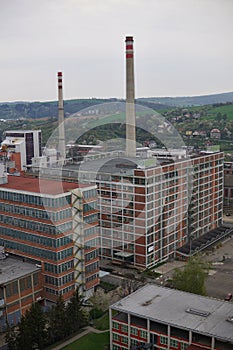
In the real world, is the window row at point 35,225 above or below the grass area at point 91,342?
above

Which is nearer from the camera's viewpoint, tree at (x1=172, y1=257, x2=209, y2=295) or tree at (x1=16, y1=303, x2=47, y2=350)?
tree at (x1=16, y1=303, x2=47, y2=350)

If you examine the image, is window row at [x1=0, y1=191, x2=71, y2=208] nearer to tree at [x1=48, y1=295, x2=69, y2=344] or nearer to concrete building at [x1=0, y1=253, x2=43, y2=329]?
concrete building at [x1=0, y1=253, x2=43, y2=329]

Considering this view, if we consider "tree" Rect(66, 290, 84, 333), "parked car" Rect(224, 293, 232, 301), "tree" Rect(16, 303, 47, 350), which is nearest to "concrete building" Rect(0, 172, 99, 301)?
"tree" Rect(66, 290, 84, 333)

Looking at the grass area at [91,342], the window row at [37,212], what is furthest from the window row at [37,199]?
the grass area at [91,342]

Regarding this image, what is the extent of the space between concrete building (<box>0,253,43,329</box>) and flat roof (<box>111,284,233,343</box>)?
291 inches

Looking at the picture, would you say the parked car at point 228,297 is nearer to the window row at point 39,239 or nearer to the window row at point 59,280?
the window row at point 59,280

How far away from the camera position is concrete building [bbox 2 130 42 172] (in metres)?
63.3

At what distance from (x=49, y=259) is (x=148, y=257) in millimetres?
10657

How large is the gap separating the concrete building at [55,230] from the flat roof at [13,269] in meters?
0.65

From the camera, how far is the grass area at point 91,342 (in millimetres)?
23594

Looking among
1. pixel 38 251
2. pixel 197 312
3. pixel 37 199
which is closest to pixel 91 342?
pixel 197 312

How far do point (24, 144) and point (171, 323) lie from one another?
48.8m

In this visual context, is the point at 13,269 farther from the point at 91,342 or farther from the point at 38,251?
the point at 91,342

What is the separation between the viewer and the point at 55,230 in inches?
1069
